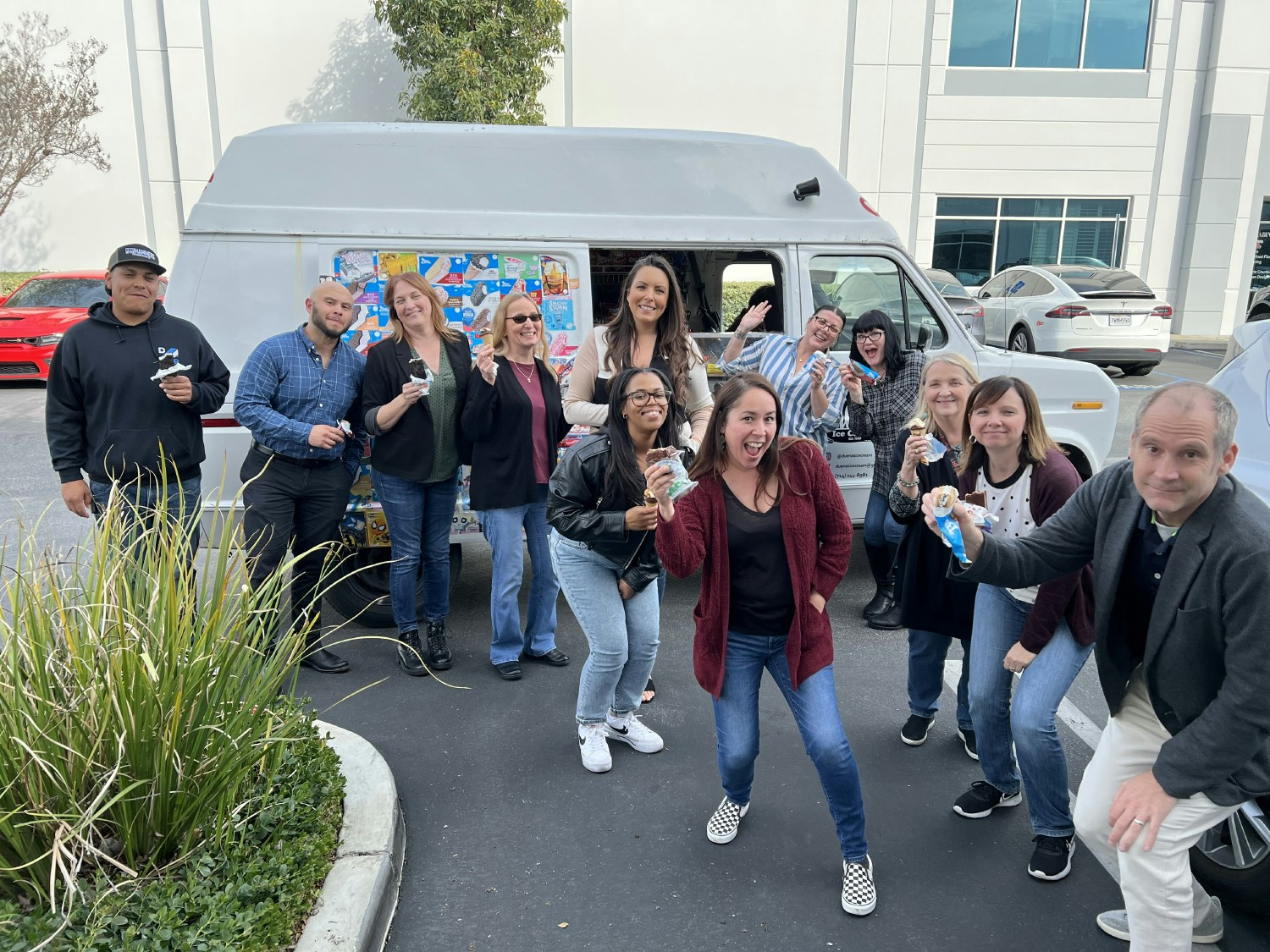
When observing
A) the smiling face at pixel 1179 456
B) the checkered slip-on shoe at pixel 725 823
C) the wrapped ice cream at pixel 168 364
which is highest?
the smiling face at pixel 1179 456

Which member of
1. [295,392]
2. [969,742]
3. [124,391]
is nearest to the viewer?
[969,742]

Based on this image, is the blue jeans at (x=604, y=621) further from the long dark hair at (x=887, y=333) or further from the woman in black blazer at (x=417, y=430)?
the long dark hair at (x=887, y=333)

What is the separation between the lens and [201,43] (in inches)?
709

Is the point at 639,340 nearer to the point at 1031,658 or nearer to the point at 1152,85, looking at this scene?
the point at 1031,658

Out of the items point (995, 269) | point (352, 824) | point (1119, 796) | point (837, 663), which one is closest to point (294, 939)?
point (352, 824)

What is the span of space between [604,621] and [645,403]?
0.89 m

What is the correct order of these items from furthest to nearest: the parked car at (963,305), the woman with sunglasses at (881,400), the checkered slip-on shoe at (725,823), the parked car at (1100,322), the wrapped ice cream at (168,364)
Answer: the parked car at (1100,322) < the parked car at (963,305) < the woman with sunglasses at (881,400) < the wrapped ice cream at (168,364) < the checkered slip-on shoe at (725,823)

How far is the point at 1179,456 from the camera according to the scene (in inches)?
86.4

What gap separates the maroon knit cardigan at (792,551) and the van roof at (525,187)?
2.59 m

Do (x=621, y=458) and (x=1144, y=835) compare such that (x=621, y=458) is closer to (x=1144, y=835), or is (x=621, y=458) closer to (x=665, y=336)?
(x=665, y=336)

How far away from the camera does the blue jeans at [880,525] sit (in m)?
5.19

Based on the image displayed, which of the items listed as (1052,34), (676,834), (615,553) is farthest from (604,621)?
(1052,34)

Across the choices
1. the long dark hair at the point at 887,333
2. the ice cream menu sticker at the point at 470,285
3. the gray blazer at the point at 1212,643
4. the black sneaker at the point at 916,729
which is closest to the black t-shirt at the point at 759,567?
the gray blazer at the point at 1212,643

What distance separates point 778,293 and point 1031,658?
3590 millimetres
